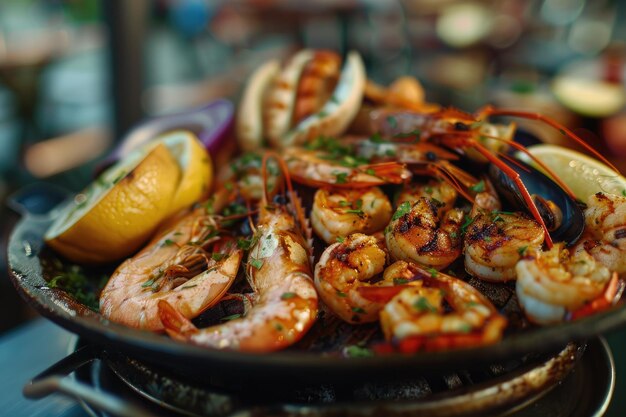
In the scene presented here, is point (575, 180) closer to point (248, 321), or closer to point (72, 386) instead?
point (248, 321)

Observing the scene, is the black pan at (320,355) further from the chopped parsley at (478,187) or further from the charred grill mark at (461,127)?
the charred grill mark at (461,127)

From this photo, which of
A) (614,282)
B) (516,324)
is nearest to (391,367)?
(516,324)

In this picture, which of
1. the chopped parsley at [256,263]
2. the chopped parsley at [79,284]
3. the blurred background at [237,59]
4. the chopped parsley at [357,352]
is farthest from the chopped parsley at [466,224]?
the blurred background at [237,59]

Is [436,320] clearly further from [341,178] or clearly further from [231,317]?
[341,178]

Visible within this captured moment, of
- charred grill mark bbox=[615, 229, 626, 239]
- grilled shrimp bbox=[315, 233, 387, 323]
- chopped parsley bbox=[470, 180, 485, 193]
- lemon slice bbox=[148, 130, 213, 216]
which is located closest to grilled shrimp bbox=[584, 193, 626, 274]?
charred grill mark bbox=[615, 229, 626, 239]

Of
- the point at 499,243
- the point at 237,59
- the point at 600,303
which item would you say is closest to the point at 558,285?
the point at 600,303

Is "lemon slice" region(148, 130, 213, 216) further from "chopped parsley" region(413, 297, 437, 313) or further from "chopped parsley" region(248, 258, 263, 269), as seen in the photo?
"chopped parsley" region(413, 297, 437, 313)
